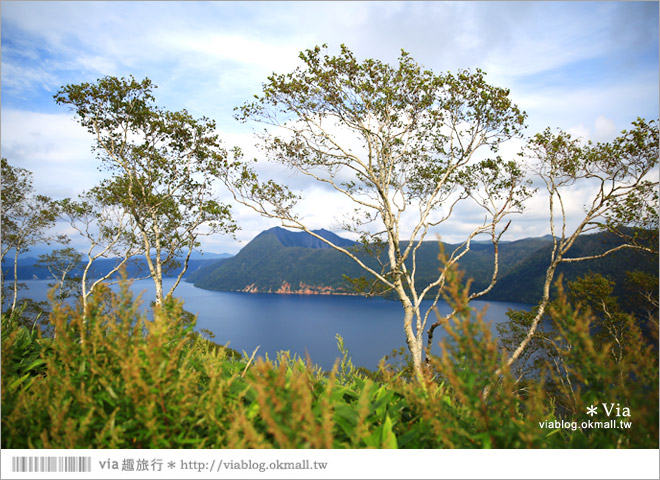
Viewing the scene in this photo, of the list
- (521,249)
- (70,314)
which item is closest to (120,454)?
(70,314)

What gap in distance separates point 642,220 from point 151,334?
517 inches

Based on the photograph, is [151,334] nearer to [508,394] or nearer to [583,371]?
[508,394]

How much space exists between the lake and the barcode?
50211 mm

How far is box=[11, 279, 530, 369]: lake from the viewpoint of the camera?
6888 centimetres

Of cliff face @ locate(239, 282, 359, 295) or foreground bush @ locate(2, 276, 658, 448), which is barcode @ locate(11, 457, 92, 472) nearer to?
foreground bush @ locate(2, 276, 658, 448)

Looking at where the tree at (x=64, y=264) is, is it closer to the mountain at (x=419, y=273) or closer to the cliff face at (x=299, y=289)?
the mountain at (x=419, y=273)

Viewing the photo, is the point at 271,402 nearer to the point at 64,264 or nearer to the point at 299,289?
the point at 64,264

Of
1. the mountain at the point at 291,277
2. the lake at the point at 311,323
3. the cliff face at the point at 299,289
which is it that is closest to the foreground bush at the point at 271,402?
the lake at the point at 311,323

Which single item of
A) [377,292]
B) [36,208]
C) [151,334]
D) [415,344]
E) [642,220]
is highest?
[36,208]

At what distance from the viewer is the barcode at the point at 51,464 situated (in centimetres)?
144

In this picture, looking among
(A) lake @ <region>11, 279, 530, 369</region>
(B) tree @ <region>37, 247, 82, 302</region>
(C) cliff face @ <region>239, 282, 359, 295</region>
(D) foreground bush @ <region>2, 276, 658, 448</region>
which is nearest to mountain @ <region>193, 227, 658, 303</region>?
(C) cliff face @ <region>239, 282, 359, 295</region>

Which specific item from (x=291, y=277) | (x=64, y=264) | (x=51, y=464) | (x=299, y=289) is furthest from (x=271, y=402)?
(x=291, y=277)

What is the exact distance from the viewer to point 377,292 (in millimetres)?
11883

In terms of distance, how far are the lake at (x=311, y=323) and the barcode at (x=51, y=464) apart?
50.2 metres
